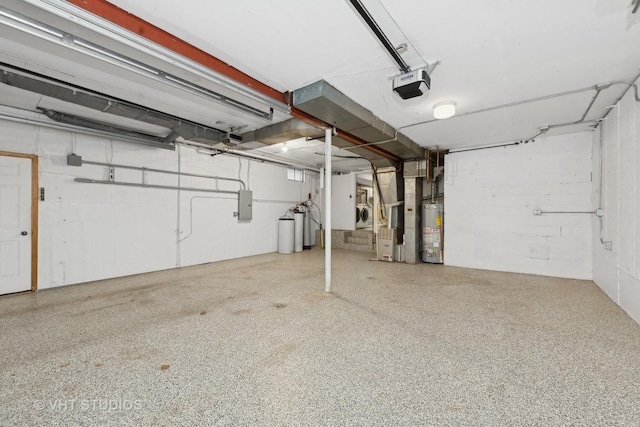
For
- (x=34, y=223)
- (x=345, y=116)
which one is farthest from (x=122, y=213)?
(x=345, y=116)

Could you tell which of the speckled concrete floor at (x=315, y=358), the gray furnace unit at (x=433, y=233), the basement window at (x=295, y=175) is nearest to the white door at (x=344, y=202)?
the basement window at (x=295, y=175)

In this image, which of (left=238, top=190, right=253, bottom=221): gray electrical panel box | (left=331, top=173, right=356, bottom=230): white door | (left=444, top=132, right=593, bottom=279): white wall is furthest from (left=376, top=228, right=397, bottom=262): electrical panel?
(left=238, top=190, right=253, bottom=221): gray electrical panel box

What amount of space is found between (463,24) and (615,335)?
303 cm

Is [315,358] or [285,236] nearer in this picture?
[315,358]

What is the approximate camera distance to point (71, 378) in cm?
175

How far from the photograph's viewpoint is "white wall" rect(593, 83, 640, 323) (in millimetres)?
2746

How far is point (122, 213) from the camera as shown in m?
4.41

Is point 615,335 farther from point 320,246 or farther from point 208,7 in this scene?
point 320,246

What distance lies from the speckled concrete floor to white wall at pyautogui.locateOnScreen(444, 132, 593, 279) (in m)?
1.12

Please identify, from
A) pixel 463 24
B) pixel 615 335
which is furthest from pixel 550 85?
pixel 615 335

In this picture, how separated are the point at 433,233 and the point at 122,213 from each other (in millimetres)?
6026

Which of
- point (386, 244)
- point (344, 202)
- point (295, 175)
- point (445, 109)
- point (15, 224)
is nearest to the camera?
point (445, 109)

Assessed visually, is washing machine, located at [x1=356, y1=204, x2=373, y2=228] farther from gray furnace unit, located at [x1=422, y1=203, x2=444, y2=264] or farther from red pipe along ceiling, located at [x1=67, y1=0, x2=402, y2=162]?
red pipe along ceiling, located at [x1=67, y1=0, x2=402, y2=162]

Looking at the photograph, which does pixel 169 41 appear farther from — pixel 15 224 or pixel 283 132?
pixel 15 224
